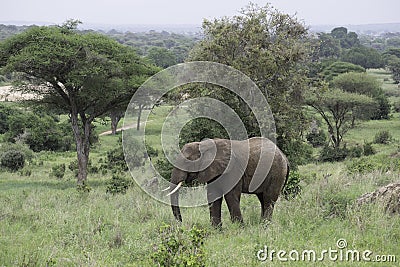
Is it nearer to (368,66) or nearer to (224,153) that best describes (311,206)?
(224,153)

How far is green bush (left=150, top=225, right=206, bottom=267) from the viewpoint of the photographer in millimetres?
5141

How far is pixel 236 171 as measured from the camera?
27.6 ft

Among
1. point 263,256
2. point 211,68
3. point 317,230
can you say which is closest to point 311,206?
point 317,230

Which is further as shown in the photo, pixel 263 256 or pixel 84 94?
pixel 84 94

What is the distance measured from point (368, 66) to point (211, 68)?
7629cm

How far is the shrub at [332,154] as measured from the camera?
30109 millimetres

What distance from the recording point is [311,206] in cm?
813

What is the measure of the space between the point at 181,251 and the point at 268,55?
506 inches

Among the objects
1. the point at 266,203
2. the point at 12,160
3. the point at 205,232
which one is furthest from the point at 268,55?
the point at 12,160

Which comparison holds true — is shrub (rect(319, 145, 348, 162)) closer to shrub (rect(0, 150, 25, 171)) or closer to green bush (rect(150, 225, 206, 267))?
shrub (rect(0, 150, 25, 171))

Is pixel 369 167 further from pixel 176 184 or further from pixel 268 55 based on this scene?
pixel 176 184

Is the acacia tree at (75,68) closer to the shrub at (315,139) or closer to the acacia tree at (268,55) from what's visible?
the acacia tree at (268,55)

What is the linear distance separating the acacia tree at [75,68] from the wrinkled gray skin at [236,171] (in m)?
10.4

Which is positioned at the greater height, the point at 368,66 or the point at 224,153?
the point at 224,153
